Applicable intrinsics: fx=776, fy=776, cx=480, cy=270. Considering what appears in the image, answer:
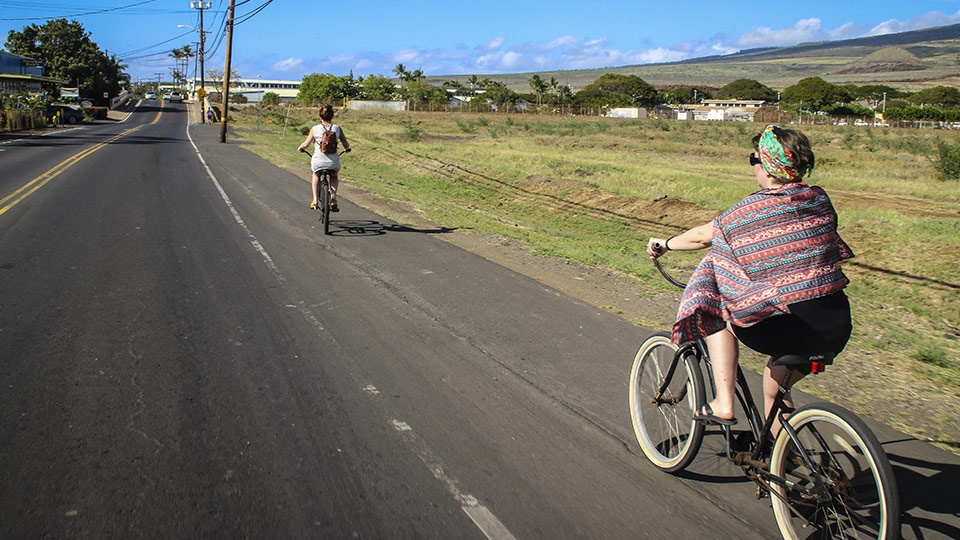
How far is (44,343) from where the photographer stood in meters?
6.23

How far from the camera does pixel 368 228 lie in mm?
13344

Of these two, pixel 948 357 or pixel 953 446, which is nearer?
pixel 953 446

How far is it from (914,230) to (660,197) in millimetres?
8160

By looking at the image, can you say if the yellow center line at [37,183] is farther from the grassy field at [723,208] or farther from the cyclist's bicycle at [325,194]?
the grassy field at [723,208]

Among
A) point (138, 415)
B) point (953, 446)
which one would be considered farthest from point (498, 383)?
point (953, 446)

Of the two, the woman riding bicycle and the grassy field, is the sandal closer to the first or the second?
the woman riding bicycle

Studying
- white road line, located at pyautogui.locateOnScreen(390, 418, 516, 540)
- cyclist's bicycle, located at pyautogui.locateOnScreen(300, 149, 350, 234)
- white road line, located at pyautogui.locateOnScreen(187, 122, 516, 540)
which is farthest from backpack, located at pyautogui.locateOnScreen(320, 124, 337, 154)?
white road line, located at pyautogui.locateOnScreen(390, 418, 516, 540)

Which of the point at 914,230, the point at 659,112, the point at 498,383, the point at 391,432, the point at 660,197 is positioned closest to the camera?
the point at 391,432

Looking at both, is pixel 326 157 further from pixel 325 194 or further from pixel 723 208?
pixel 723 208

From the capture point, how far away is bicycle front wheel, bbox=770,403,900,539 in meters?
3.10

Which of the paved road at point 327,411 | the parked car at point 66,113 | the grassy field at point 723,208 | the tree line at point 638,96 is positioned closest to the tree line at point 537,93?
the tree line at point 638,96

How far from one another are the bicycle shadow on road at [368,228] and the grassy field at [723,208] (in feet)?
2.46

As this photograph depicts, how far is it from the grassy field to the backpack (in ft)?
9.48

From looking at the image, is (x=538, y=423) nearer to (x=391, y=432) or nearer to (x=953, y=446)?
(x=391, y=432)
